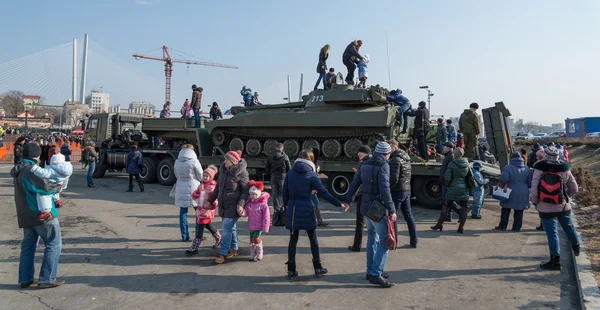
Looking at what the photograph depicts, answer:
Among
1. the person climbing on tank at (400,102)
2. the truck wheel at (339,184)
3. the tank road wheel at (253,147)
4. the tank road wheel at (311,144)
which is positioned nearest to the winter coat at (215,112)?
the tank road wheel at (253,147)

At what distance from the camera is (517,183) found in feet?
29.9

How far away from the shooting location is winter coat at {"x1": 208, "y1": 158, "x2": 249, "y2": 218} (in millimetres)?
6516

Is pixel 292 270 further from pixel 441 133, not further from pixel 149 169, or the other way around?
pixel 149 169

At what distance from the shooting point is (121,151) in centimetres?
1869

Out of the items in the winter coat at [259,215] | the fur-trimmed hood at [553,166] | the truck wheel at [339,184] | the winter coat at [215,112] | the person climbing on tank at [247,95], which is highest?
the person climbing on tank at [247,95]

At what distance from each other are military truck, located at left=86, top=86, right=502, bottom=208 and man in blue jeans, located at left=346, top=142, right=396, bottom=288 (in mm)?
6100

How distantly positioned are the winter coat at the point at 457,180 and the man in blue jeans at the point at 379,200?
348cm

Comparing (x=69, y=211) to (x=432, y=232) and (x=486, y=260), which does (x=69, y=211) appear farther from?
(x=486, y=260)

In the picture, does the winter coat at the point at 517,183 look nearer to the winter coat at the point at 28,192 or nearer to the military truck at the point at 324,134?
the military truck at the point at 324,134

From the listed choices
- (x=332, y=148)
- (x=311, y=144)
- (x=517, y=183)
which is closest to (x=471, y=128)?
(x=517, y=183)

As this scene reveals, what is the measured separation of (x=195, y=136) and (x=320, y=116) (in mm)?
5771

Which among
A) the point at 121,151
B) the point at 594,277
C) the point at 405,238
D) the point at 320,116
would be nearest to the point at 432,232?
the point at 405,238

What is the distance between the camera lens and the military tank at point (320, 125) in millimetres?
12789

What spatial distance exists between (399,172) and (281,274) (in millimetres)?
2593
